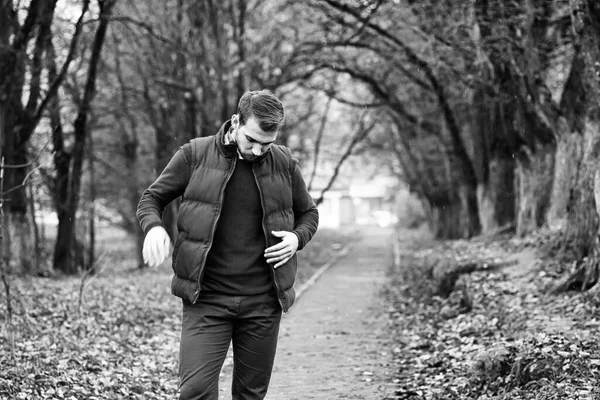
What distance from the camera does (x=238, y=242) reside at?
14.9 ft

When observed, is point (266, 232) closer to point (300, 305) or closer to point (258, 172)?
point (258, 172)

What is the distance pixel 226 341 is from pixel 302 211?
844 mm

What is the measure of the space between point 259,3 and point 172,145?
505 cm

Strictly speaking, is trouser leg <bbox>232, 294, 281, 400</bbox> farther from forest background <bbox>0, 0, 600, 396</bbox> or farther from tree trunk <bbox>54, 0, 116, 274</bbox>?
tree trunk <bbox>54, 0, 116, 274</bbox>

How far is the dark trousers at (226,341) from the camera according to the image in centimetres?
447

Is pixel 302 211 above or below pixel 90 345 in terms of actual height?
above

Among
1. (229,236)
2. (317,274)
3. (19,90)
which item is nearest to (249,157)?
(229,236)

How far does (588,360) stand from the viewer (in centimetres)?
691

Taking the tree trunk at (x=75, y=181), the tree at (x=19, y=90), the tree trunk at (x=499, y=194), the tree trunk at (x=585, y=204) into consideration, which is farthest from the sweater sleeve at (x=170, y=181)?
the tree trunk at (x=499, y=194)

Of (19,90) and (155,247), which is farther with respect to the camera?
(19,90)

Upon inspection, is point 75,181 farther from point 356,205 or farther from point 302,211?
point 356,205

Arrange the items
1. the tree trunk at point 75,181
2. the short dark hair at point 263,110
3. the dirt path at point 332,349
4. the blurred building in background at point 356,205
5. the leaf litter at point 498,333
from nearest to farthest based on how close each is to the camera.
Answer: the short dark hair at point 263,110 → the leaf litter at point 498,333 → the dirt path at point 332,349 → the tree trunk at point 75,181 → the blurred building in background at point 356,205

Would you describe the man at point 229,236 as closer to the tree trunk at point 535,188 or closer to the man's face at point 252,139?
the man's face at point 252,139

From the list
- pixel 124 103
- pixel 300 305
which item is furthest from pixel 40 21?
pixel 124 103
